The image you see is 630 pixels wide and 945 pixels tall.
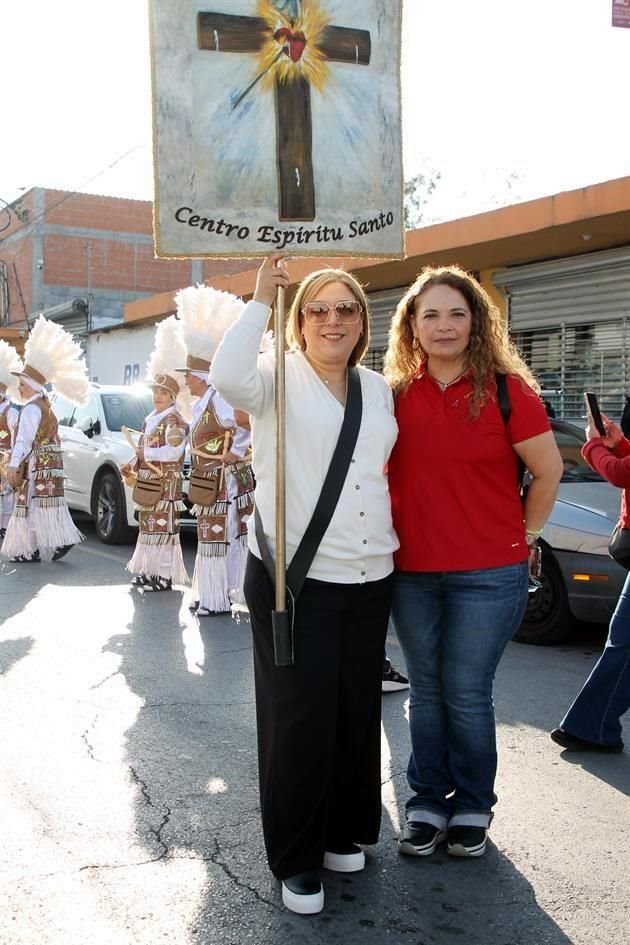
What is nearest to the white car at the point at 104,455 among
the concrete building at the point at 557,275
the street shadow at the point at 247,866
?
the concrete building at the point at 557,275

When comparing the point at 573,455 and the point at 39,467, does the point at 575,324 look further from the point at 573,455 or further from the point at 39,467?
the point at 39,467

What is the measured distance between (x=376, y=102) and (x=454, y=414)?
1175 mm

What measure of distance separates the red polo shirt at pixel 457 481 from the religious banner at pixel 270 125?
724 millimetres

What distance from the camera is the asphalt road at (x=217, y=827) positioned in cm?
314

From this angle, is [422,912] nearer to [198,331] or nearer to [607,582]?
[607,582]

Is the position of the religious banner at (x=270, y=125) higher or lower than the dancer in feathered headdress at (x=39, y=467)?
higher

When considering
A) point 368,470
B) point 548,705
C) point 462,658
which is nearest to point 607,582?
point 548,705

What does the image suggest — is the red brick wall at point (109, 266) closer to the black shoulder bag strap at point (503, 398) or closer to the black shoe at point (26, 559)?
the black shoe at point (26, 559)

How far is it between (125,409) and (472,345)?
30.0ft

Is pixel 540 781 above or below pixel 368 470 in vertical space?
below

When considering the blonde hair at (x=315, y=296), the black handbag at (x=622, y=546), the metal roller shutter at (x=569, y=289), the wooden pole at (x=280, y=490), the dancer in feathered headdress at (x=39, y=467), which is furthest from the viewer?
the metal roller shutter at (x=569, y=289)

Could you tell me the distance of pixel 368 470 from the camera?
336cm

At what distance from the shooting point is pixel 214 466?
7.82 meters

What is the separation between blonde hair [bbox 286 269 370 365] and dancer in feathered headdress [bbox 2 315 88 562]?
283 inches
